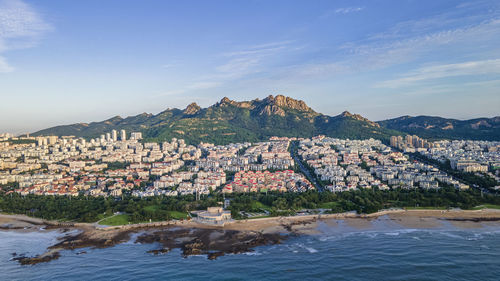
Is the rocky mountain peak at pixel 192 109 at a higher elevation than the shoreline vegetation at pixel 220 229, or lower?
higher

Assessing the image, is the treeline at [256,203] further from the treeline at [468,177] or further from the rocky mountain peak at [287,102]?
the rocky mountain peak at [287,102]

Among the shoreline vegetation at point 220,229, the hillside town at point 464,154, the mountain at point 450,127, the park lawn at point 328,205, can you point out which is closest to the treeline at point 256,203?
the park lawn at point 328,205

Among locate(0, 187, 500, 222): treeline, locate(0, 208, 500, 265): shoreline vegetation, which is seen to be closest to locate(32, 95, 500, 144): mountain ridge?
locate(0, 187, 500, 222): treeline

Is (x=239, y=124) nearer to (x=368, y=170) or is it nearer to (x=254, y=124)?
(x=254, y=124)

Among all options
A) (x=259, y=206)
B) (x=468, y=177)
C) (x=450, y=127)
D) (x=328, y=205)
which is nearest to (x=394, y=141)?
(x=468, y=177)

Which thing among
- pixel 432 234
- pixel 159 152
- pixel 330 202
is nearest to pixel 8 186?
pixel 159 152
